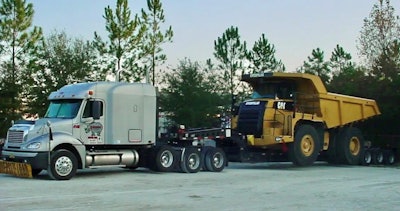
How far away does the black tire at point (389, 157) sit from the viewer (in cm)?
2734

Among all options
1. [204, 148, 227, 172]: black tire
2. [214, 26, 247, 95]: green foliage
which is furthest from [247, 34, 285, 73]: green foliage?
[204, 148, 227, 172]: black tire

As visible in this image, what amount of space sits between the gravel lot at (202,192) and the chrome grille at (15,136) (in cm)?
108

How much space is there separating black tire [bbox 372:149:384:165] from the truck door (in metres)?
14.0

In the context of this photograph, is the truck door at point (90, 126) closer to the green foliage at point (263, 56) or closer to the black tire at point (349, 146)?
the black tire at point (349, 146)

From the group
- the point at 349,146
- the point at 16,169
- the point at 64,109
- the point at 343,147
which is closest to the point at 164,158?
the point at 64,109

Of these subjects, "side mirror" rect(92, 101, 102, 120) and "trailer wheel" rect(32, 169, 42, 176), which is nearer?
"trailer wheel" rect(32, 169, 42, 176)

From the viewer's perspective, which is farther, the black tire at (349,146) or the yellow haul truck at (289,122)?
the black tire at (349,146)

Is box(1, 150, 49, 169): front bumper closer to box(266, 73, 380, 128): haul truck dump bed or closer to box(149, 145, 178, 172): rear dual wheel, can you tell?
box(149, 145, 178, 172): rear dual wheel

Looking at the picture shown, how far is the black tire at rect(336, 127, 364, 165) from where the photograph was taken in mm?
24875

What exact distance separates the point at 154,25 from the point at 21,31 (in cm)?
961

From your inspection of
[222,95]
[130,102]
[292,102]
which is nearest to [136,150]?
[130,102]

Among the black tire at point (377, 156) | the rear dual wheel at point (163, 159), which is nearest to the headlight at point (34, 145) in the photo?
the rear dual wheel at point (163, 159)

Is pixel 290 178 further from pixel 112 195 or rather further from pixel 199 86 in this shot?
pixel 199 86

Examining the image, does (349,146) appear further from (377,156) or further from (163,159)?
(163,159)
